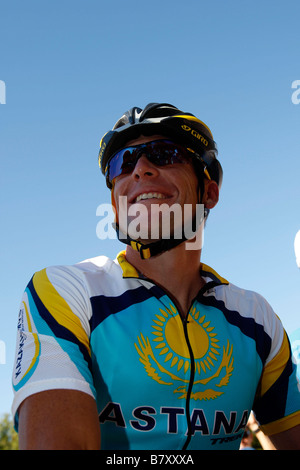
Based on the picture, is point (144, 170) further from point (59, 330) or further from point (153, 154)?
point (59, 330)

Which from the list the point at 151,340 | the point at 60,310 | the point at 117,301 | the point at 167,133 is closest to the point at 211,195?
the point at 167,133

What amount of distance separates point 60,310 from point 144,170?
1.28 meters

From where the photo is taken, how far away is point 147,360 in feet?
8.02

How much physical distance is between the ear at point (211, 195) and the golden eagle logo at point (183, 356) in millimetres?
1160

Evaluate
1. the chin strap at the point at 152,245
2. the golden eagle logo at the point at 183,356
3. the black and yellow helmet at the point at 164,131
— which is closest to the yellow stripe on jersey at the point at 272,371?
the golden eagle logo at the point at 183,356

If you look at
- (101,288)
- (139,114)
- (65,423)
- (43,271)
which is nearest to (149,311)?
(101,288)

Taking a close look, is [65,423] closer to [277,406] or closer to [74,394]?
[74,394]

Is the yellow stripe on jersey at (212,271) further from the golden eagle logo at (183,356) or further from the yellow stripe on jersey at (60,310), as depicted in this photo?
the yellow stripe on jersey at (60,310)

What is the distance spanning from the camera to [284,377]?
2953mm

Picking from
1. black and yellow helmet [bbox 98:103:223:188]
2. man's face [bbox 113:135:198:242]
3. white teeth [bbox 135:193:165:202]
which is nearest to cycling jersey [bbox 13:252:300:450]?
man's face [bbox 113:135:198:242]

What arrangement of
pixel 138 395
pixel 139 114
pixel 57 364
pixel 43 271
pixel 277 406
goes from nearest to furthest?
pixel 57 364 → pixel 138 395 → pixel 43 271 → pixel 277 406 → pixel 139 114

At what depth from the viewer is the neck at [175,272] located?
2.96 meters

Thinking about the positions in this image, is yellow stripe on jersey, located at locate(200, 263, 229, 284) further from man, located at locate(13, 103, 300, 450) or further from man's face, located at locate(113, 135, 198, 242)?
man's face, located at locate(113, 135, 198, 242)
